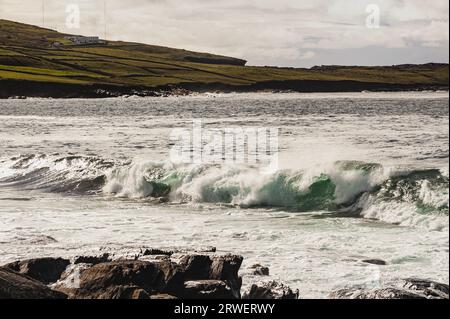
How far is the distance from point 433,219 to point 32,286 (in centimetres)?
1310

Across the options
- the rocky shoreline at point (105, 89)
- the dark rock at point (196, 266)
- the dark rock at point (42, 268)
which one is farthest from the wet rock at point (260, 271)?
the rocky shoreline at point (105, 89)

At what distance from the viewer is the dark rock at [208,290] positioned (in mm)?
13570

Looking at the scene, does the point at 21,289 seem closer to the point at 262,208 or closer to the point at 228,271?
the point at 228,271

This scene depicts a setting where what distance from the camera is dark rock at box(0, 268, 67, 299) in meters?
12.4

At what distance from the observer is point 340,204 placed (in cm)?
2500

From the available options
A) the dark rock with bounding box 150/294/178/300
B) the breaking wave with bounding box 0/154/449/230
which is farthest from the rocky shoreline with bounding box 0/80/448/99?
the dark rock with bounding box 150/294/178/300

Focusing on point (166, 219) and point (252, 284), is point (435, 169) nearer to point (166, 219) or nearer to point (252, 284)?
point (166, 219)

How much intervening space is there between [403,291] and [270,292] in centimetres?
274

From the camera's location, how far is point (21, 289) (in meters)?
12.6

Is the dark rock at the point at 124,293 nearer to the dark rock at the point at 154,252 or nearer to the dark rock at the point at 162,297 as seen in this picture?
the dark rock at the point at 162,297

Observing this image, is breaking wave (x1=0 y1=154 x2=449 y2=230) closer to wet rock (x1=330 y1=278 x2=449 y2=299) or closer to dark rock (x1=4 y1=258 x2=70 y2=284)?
wet rock (x1=330 y1=278 x2=449 y2=299)

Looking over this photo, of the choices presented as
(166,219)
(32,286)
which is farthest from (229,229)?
(32,286)

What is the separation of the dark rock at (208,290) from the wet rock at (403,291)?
7.46 ft
